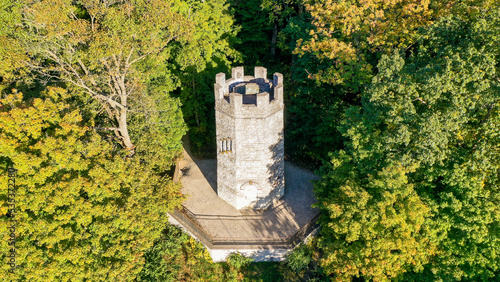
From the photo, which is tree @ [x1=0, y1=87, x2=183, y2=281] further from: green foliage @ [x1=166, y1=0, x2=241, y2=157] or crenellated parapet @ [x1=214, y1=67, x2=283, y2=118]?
green foliage @ [x1=166, y1=0, x2=241, y2=157]

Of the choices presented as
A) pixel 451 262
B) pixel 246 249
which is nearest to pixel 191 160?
pixel 246 249

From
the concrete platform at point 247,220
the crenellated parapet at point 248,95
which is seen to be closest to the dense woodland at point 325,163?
the concrete platform at point 247,220

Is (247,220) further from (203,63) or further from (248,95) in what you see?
(203,63)

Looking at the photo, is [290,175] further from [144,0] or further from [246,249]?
[144,0]

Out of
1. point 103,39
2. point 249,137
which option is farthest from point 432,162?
point 103,39

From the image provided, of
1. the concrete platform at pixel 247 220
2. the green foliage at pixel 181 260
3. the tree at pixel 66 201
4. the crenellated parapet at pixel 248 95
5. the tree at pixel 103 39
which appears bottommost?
the green foliage at pixel 181 260

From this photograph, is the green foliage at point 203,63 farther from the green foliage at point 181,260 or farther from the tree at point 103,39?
the green foliage at point 181,260
